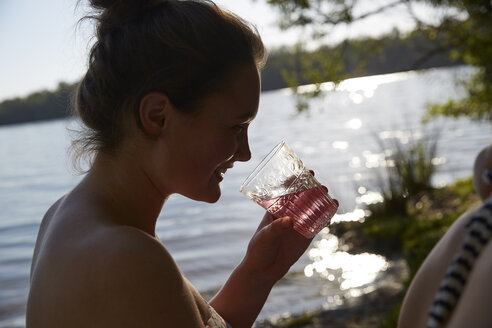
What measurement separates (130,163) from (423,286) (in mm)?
916

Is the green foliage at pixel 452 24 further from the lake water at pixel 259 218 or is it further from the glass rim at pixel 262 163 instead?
the glass rim at pixel 262 163

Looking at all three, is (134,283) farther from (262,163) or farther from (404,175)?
(404,175)

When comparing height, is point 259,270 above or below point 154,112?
below

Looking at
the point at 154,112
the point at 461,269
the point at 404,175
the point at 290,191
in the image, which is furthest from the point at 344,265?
the point at 461,269

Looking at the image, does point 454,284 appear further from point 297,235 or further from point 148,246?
point 297,235

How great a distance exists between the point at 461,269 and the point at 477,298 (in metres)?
0.07

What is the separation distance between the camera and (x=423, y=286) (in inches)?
44.4

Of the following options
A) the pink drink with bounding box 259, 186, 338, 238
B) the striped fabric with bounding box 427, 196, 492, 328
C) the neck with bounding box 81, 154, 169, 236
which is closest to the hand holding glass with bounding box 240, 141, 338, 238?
the pink drink with bounding box 259, 186, 338, 238

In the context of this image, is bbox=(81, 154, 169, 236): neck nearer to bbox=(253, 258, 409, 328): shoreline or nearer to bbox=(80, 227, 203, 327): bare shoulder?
bbox=(80, 227, 203, 327): bare shoulder

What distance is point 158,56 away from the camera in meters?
1.59

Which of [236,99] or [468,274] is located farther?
[236,99]

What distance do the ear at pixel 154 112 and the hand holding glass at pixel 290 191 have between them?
351mm

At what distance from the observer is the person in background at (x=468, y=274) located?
33.5 inches

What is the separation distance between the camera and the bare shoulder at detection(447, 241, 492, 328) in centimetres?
83
